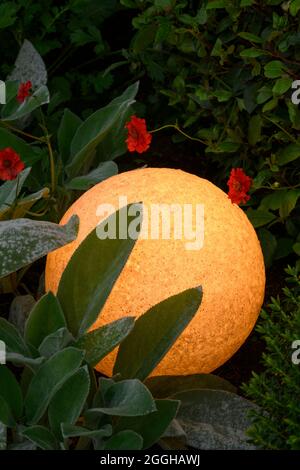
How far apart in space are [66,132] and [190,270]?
980mm

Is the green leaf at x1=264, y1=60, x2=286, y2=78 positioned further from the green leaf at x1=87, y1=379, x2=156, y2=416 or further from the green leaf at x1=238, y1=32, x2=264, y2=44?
the green leaf at x1=87, y1=379, x2=156, y2=416

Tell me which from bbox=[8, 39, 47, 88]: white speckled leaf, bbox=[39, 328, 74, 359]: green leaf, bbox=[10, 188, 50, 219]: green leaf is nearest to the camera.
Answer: bbox=[39, 328, 74, 359]: green leaf

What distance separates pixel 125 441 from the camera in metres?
2.09

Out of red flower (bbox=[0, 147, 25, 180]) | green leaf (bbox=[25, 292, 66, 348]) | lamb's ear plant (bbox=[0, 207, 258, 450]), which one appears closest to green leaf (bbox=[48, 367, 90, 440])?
lamb's ear plant (bbox=[0, 207, 258, 450])

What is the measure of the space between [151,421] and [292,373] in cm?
39

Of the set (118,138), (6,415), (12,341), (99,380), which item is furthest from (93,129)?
(6,415)

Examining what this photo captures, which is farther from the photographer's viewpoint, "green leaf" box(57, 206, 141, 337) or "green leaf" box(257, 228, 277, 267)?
"green leaf" box(257, 228, 277, 267)

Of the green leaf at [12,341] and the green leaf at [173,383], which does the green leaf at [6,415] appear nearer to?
the green leaf at [12,341]

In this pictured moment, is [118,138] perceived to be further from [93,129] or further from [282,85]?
[282,85]

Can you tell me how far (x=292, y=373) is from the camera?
2.02 m

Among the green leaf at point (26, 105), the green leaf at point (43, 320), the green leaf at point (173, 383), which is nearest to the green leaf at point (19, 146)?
the green leaf at point (26, 105)

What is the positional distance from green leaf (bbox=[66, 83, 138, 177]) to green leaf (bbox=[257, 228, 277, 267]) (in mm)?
628

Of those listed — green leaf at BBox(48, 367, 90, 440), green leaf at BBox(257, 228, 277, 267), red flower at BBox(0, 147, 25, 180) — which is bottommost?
green leaf at BBox(257, 228, 277, 267)

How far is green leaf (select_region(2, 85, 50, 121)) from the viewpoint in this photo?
289cm
